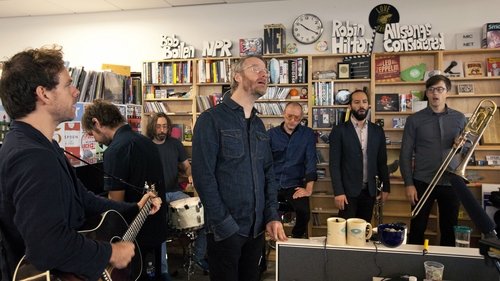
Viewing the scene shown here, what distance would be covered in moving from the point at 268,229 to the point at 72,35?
4.78 metres

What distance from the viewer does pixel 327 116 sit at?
4.40 metres

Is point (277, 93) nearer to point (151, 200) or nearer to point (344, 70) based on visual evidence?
point (344, 70)

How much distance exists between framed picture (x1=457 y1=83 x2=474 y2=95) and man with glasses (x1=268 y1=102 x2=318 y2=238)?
6.14ft

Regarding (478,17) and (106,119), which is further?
(478,17)

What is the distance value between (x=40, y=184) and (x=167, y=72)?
12.8 ft

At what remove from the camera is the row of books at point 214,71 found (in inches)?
182

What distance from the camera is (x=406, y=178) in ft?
10.9

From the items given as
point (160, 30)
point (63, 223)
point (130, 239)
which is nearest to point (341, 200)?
point (130, 239)

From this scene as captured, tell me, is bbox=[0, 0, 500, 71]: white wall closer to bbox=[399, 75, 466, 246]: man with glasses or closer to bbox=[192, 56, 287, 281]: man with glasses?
bbox=[399, 75, 466, 246]: man with glasses

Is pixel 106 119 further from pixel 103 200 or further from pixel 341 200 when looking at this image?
pixel 341 200

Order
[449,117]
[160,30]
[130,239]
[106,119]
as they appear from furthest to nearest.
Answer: [160,30]
[449,117]
[106,119]
[130,239]

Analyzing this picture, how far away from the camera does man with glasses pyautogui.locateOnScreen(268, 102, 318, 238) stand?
3.73m

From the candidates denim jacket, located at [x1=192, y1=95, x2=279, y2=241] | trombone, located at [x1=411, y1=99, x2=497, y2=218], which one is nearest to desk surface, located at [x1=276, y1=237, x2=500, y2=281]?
denim jacket, located at [x1=192, y1=95, x2=279, y2=241]

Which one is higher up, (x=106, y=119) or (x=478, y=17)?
(x=478, y=17)
